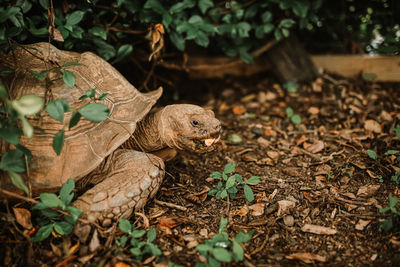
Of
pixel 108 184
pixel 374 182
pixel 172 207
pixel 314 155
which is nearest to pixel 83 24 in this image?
pixel 108 184

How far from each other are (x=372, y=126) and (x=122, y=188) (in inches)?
106

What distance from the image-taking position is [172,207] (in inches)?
95.2

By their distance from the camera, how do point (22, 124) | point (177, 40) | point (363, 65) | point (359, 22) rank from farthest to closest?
point (359, 22), point (363, 65), point (177, 40), point (22, 124)

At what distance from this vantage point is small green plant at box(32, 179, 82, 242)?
1.92 metres

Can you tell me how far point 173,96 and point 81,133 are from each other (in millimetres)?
1983

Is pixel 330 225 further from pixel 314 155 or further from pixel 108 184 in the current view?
pixel 108 184

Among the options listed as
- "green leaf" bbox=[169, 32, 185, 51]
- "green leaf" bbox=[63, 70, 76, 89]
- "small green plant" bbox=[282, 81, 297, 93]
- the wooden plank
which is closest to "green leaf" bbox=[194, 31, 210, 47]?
"green leaf" bbox=[169, 32, 185, 51]

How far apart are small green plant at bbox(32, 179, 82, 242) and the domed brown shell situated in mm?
159

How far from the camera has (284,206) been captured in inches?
92.8

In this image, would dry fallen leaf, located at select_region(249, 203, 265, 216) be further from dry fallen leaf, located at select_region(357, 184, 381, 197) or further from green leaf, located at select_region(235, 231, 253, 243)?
dry fallen leaf, located at select_region(357, 184, 381, 197)

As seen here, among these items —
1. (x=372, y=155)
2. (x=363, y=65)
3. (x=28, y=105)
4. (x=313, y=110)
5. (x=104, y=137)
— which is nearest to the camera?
(x=28, y=105)

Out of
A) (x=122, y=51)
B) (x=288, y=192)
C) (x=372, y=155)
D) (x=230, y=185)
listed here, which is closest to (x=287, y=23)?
(x=372, y=155)

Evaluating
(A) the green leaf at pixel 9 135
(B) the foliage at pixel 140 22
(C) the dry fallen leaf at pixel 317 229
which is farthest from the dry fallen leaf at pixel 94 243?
(B) the foliage at pixel 140 22

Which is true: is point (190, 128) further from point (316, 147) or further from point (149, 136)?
point (316, 147)
